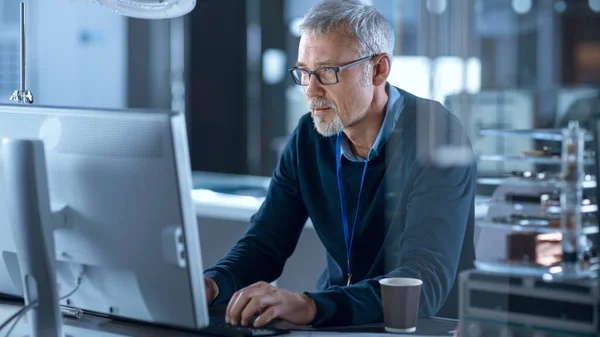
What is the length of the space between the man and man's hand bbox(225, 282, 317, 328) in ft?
0.84

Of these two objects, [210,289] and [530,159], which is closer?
[530,159]

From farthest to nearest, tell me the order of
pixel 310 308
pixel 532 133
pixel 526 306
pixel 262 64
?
pixel 262 64
pixel 310 308
pixel 532 133
pixel 526 306

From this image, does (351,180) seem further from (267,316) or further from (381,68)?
(267,316)

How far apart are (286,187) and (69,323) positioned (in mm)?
705

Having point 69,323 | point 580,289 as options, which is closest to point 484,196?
point 580,289

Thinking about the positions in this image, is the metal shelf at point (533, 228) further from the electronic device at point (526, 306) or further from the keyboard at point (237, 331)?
the keyboard at point (237, 331)

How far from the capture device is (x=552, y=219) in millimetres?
1149

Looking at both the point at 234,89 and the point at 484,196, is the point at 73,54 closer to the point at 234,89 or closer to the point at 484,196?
the point at 234,89

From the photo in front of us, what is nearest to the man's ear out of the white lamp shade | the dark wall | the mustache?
the mustache

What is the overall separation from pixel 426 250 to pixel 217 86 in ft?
15.9

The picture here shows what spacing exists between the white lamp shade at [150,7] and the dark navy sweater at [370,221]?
42 centimetres

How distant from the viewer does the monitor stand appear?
1.27m

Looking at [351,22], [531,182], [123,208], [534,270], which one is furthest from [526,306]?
[351,22]

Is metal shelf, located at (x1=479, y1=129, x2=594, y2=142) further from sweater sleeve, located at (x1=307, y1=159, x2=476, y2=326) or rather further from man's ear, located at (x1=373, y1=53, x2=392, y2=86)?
man's ear, located at (x1=373, y1=53, x2=392, y2=86)
